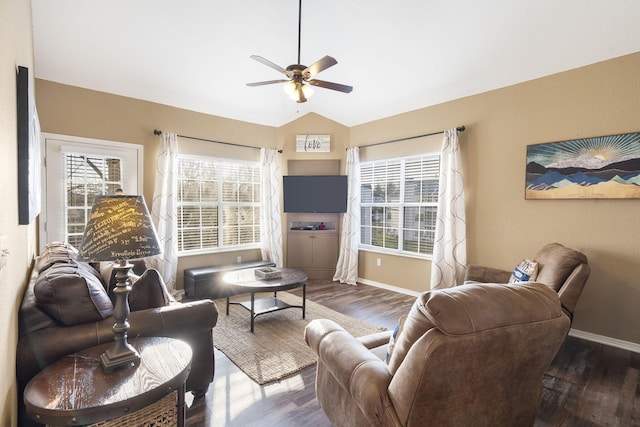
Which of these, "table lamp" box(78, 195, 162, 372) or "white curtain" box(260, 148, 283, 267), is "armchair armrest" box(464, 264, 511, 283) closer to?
"white curtain" box(260, 148, 283, 267)

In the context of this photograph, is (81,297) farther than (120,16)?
No

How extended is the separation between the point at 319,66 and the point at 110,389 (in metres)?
2.62

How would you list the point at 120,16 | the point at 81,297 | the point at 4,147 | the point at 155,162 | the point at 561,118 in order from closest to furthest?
1. the point at 4,147
2. the point at 81,297
3. the point at 120,16
4. the point at 561,118
5. the point at 155,162

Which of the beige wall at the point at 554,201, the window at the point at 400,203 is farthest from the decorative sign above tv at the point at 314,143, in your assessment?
the beige wall at the point at 554,201

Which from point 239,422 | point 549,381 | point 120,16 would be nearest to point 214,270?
point 239,422

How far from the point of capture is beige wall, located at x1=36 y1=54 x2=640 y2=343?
2994mm

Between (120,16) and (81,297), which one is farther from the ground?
(120,16)

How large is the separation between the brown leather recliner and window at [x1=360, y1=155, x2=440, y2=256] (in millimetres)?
3291

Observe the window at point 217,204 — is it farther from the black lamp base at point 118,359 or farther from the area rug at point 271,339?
the black lamp base at point 118,359

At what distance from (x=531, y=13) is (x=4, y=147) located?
386cm

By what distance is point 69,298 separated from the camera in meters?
1.55

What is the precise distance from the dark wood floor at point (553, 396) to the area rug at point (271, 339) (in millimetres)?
95

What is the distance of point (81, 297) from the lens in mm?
1582

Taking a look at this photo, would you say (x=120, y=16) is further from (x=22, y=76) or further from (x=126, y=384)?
(x=126, y=384)
